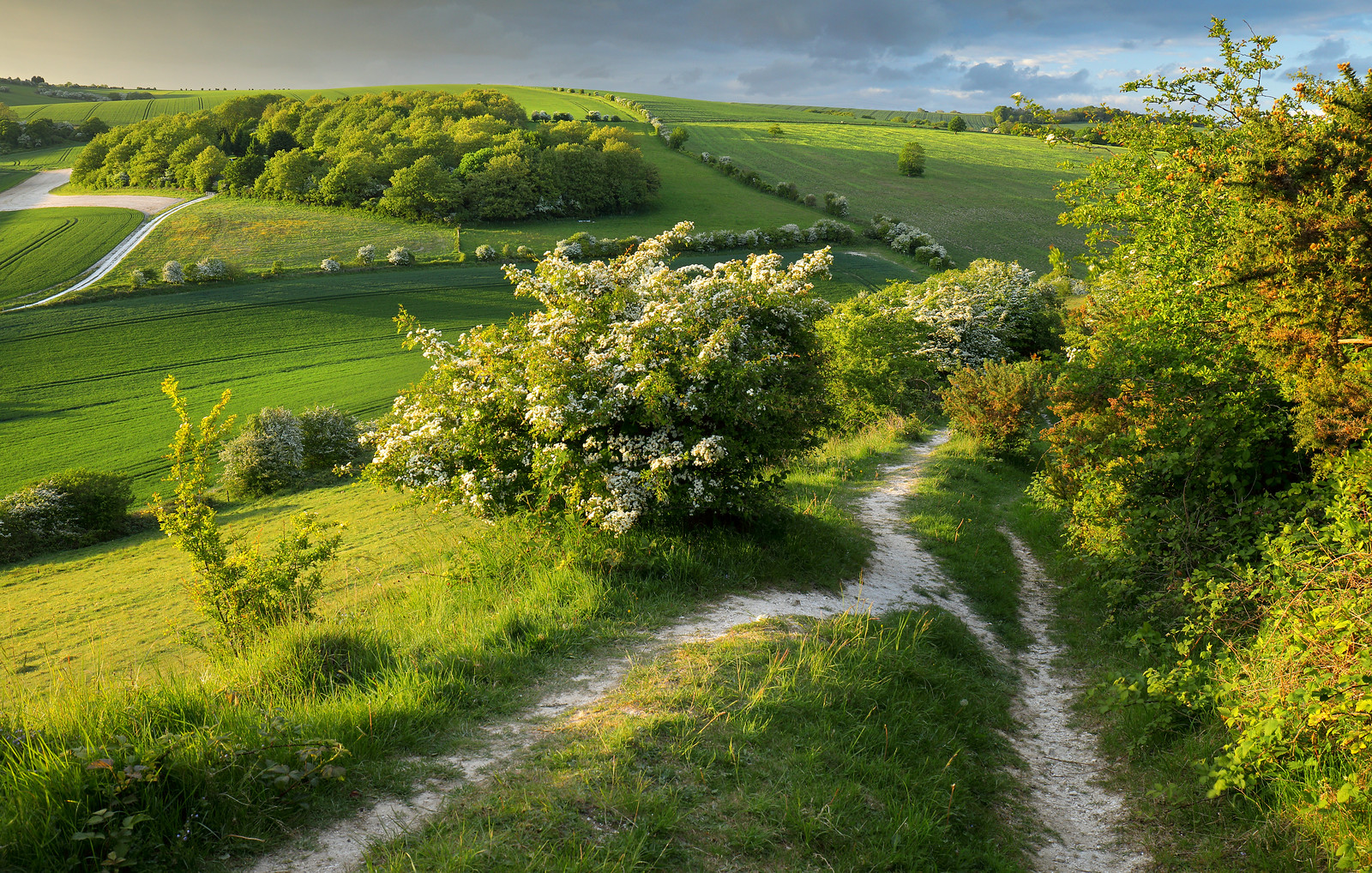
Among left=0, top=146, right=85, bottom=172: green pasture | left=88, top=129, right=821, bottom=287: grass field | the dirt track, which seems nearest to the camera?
left=88, top=129, right=821, bottom=287: grass field

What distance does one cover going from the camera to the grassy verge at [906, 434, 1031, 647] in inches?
440

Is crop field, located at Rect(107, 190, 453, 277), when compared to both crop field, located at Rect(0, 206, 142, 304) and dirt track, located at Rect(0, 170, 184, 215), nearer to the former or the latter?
crop field, located at Rect(0, 206, 142, 304)

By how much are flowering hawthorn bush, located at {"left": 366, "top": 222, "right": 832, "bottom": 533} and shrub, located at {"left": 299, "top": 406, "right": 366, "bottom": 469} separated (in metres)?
24.5

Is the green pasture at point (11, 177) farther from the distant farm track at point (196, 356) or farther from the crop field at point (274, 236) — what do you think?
the distant farm track at point (196, 356)

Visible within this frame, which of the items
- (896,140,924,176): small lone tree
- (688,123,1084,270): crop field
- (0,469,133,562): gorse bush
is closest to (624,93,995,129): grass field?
(688,123,1084,270): crop field

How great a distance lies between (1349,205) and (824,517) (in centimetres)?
780

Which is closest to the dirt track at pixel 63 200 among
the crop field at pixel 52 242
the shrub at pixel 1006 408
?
the crop field at pixel 52 242

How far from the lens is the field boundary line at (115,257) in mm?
48500

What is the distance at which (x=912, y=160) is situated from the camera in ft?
305

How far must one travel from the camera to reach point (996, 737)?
709 cm

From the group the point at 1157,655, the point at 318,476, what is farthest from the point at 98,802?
the point at 318,476

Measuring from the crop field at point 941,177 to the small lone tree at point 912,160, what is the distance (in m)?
1.34

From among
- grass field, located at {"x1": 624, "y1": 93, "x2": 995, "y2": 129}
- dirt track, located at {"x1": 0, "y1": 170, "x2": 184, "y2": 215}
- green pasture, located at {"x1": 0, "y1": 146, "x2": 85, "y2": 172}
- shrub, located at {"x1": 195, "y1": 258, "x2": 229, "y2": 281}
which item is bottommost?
shrub, located at {"x1": 195, "y1": 258, "x2": 229, "y2": 281}

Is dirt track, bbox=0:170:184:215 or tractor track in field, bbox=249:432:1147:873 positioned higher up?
dirt track, bbox=0:170:184:215
